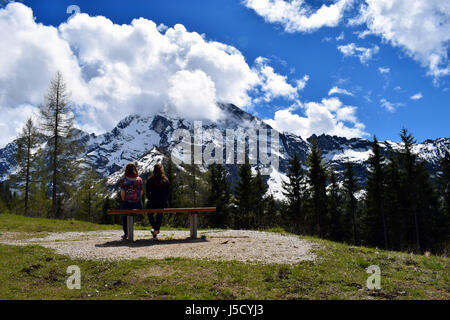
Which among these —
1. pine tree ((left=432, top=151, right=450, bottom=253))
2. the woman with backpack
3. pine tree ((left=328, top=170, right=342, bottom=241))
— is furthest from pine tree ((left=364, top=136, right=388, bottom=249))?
the woman with backpack

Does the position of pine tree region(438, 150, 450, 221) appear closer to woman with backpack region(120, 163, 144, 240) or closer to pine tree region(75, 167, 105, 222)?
woman with backpack region(120, 163, 144, 240)

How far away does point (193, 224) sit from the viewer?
1095 centimetres

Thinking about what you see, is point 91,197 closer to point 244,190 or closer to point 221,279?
point 244,190

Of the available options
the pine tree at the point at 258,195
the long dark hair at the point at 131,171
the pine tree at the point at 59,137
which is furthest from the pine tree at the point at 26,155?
the long dark hair at the point at 131,171

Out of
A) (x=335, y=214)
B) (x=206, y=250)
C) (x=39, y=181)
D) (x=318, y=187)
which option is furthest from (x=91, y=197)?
(x=206, y=250)

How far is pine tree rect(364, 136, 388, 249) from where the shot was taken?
34469mm

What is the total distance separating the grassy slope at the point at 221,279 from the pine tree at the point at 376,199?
95.0 ft

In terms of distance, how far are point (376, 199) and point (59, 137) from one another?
110 ft

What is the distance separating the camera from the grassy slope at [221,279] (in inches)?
213

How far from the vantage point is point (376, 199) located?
114ft

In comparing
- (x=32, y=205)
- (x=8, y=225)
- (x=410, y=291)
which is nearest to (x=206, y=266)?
(x=410, y=291)

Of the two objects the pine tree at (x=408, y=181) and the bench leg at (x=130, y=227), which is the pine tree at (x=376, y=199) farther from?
the bench leg at (x=130, y=227)

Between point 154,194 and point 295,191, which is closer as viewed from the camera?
point 154,194
